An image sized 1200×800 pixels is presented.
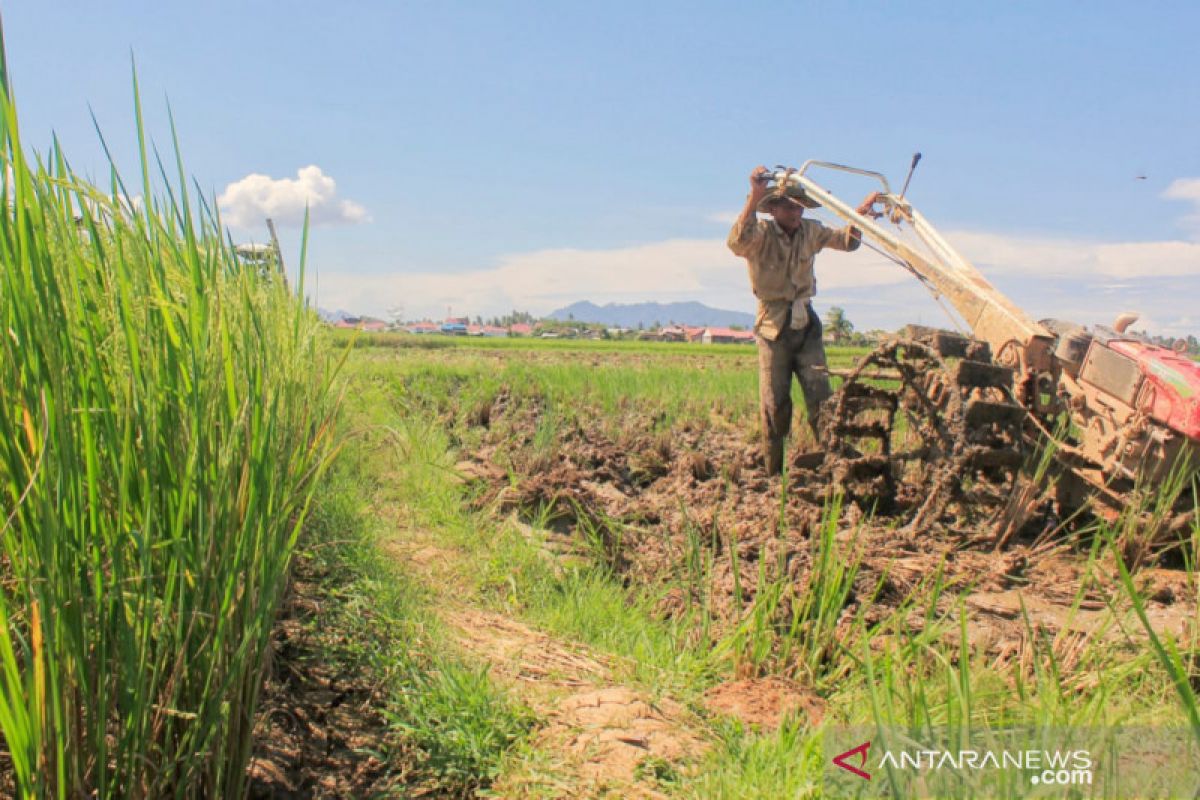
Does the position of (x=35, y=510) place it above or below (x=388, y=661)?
above

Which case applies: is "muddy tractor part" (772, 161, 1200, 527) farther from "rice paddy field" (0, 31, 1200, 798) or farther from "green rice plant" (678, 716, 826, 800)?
"green rice plant" (678, 716, 826, 800)

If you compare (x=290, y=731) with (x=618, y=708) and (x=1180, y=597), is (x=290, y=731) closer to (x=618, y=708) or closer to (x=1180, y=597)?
(x=618, y=708)

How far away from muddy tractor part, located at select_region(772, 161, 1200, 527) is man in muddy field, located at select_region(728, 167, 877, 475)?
49 cm

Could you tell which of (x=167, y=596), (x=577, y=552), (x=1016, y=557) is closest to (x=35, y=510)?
(x=167, y=596)

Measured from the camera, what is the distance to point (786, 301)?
6176 mm

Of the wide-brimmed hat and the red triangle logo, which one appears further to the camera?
the wide-brimmed hat

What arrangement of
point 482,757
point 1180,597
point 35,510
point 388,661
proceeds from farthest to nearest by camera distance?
point 1180,597, point 388,661, point 482,757, point 35,510

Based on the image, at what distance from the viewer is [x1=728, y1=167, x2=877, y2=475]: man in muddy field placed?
20.0 ft

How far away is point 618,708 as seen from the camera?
2410mm

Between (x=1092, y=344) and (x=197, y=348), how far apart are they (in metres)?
4.96

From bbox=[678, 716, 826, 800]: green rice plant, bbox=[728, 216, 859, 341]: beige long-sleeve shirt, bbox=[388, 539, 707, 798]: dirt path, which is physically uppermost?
bbox=[728, 216, 859, 341]: beige long-sleeve shirt

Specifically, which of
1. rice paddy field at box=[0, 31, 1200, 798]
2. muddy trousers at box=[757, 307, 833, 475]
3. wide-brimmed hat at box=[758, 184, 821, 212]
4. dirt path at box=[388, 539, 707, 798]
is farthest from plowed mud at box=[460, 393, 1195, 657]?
wide-brimmed hat at box=[758, 184, 821, 212]

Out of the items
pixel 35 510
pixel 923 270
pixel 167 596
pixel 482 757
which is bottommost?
pixel 482 757

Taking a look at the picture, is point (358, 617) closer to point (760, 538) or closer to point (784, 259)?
point (760, 538)
